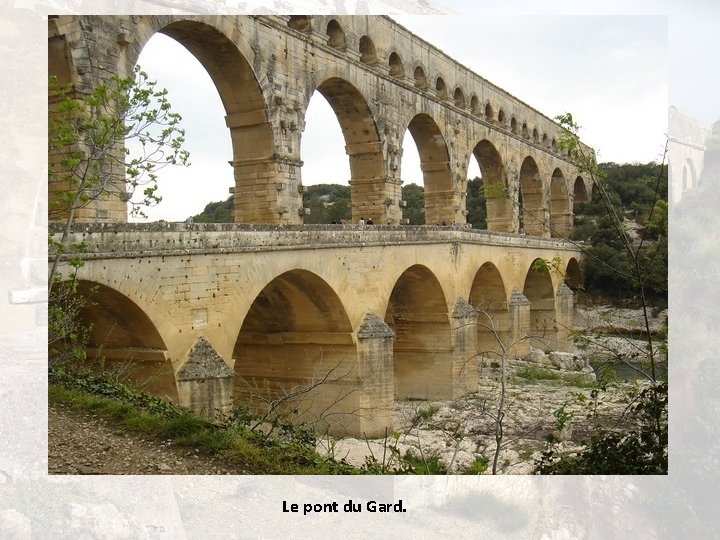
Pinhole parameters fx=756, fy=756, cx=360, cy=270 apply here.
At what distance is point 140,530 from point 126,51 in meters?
8.07

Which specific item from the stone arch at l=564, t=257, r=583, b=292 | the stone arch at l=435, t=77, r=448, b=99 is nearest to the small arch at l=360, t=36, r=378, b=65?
the stone arch at l=435, t=77, r=448, b=99

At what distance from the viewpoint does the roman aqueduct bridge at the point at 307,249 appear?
1154 centimetres

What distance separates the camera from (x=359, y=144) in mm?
20844

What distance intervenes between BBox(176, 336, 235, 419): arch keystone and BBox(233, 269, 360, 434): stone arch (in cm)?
410

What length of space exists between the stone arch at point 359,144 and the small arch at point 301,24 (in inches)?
78.4

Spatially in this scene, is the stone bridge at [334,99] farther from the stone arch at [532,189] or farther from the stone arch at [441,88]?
the stone arch at [532,189]

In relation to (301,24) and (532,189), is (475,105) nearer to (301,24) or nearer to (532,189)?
(532,189)

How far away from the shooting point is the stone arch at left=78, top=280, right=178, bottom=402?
11.2 m

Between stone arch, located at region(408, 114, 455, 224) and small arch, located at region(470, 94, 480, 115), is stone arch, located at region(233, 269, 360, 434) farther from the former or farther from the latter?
small arch, located at region(470, 94, 480, 115)

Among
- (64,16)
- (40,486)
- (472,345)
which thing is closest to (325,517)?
(40,486)

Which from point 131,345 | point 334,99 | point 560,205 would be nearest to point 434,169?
point 334,99

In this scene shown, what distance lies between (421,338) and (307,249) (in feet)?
24.7

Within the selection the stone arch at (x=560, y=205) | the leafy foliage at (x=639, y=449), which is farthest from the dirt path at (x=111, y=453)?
the stone arch at (x=560, y=205)

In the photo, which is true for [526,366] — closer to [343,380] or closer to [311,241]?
[343,380]
